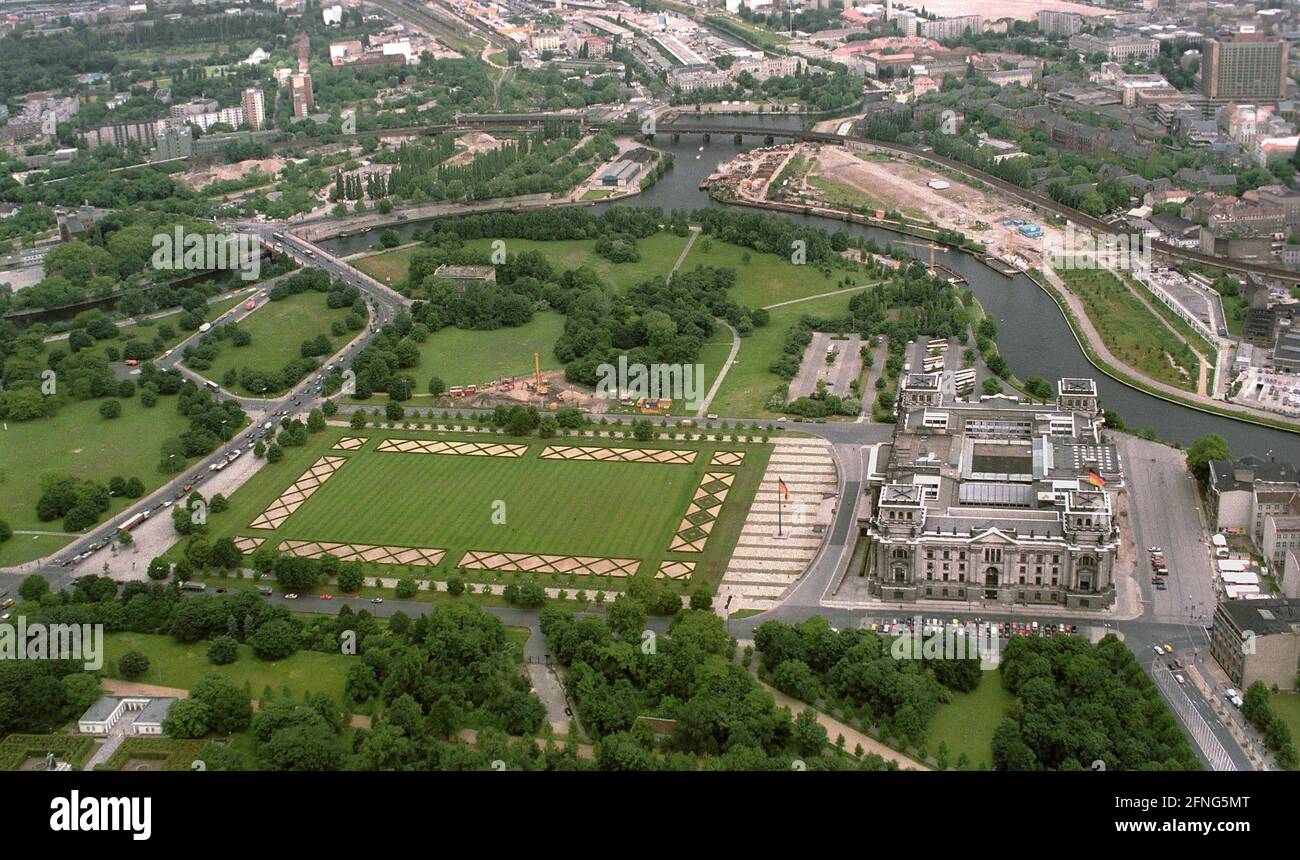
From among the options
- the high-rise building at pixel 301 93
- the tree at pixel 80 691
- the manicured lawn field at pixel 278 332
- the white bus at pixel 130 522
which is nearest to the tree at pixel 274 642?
the tree at pixel 80 691

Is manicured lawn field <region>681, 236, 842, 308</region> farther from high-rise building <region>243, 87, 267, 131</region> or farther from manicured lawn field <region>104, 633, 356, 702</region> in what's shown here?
high-rise building <region>243, 87, 267, 131</region>

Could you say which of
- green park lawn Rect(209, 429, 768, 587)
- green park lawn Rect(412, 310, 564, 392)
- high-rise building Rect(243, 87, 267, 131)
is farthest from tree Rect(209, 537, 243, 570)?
high-rise building Rect(243, 87, 267, 131)

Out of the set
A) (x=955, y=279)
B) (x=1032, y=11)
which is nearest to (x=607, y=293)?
(x=955, y=279)

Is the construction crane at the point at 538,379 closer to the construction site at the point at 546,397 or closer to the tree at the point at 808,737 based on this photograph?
the construction site at the point at 546,397

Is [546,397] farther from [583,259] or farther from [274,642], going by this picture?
[274,642]

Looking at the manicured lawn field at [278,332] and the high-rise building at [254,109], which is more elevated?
the high-rise building at [254,109]
